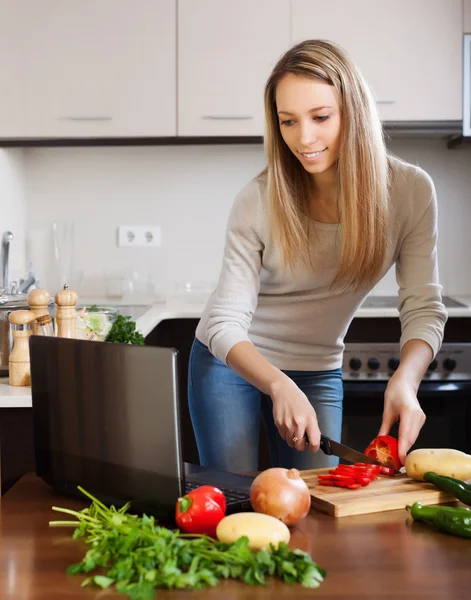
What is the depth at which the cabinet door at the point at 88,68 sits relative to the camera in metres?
3.12

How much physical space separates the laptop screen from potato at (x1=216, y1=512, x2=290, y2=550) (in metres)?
0.11

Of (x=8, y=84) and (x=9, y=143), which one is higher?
(x=8, y=84)

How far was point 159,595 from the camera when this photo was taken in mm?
901

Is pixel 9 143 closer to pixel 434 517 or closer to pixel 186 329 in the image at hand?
pixel 186 329

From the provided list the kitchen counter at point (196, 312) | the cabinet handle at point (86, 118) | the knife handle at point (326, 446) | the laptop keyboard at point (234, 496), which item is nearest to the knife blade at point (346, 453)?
the knife handle at point (326, 446)

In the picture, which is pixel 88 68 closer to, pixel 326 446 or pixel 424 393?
pixel 424 393

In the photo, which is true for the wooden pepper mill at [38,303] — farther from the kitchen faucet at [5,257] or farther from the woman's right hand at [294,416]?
the kitchen faucet at [5,257]

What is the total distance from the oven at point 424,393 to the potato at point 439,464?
1.60 m

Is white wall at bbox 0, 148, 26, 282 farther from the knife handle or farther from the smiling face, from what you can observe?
the knife handle

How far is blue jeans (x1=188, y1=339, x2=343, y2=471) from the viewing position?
1.87 m

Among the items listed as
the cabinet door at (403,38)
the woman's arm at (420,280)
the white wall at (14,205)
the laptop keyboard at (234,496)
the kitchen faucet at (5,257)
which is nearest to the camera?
the laptop keyboard at (234,496)

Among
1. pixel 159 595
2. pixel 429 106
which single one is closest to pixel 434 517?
pixel 159 595

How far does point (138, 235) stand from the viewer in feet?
11.5

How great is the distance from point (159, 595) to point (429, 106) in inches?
101
